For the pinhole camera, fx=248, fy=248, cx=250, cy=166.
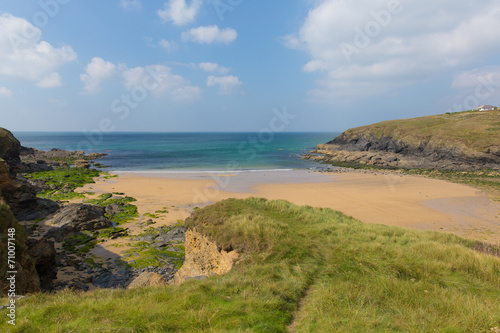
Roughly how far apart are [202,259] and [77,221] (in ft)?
39.5

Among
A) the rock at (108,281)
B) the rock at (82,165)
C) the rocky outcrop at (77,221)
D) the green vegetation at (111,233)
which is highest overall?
the rock at (82,165)

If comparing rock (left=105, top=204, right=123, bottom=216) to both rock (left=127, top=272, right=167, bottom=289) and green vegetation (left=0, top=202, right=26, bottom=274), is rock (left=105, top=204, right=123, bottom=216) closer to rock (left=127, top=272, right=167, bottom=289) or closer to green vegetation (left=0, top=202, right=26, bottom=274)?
green vegetation (left=0, top=202, right=26, bottom=274)

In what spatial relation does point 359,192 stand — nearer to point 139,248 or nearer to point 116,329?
point 139,248

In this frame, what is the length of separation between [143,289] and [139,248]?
31.4 ft

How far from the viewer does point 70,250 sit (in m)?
14.8

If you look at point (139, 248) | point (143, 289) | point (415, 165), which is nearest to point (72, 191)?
point (139, 248)

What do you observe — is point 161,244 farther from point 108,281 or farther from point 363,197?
point 363,197

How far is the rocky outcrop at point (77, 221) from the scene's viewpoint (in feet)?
54.1

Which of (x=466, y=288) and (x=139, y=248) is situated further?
(x=139, y=248)

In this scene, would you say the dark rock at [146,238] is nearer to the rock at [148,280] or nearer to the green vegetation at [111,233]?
the green vegetation at [111,233]

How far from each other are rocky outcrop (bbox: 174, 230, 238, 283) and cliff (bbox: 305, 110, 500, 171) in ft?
180

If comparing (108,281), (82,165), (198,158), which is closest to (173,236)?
(108,281)

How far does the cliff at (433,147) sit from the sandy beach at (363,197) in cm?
1739

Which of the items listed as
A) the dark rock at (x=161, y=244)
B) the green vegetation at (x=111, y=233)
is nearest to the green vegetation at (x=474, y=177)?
the dark rock at (x=161, y=244)
